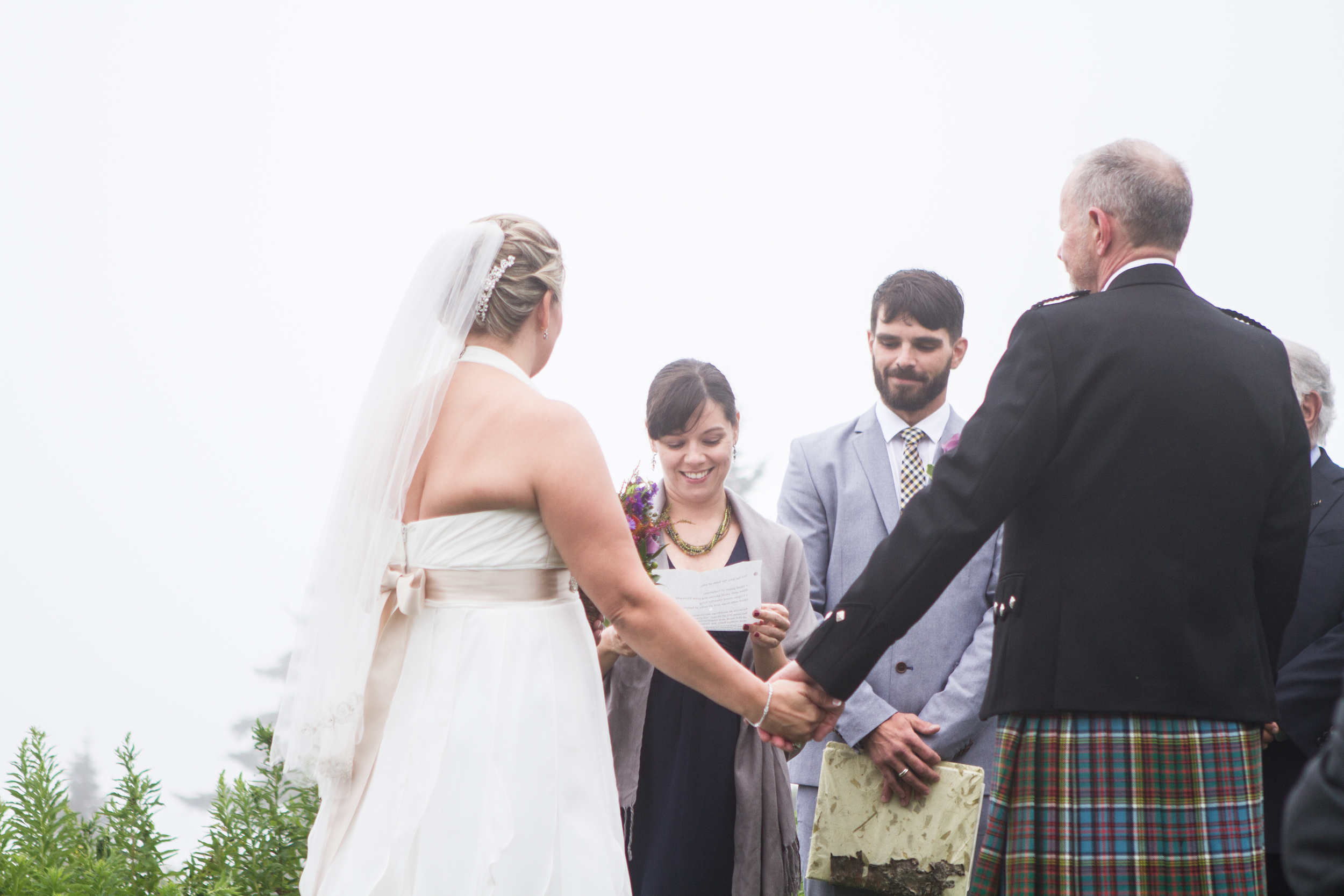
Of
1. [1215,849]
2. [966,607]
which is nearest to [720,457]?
[966,607]

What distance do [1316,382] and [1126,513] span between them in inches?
77.9

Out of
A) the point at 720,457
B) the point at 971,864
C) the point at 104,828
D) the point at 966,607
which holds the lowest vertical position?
the point at 104,828

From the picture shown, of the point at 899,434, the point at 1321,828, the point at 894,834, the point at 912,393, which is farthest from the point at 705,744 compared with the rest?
the point at 1321,828

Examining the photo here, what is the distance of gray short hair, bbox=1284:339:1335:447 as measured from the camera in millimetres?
3781

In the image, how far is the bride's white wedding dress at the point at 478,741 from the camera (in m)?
2.26

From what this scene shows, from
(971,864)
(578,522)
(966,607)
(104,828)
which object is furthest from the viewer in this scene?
(104,828)

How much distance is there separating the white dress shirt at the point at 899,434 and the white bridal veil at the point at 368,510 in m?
1.65

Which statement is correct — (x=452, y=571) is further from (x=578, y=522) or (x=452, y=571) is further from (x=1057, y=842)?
(x=1057, y=842)

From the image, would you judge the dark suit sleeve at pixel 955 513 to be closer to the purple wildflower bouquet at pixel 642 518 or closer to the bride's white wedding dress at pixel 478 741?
the bride's white wedding dress at pixel 478 741

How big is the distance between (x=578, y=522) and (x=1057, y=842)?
4.01 ft

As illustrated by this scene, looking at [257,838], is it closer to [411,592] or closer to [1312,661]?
[411,592]

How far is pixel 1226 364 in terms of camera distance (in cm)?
240

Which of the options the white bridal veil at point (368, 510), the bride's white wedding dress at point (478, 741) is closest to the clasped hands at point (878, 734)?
the bride's white wedding dress at point (478, 741)

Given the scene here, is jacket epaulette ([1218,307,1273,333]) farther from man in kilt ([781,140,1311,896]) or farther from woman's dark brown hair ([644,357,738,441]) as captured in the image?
woman's dark brown hair ([644,357,738,441])
